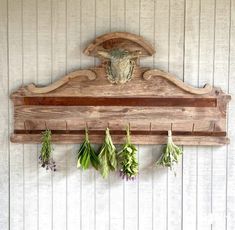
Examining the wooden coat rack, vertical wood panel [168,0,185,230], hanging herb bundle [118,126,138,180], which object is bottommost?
hanging herb bundle [118,126,138,180]

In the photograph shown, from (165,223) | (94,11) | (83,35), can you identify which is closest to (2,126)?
(83,35)

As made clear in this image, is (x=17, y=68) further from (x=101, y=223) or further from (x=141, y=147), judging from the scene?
(x=101, y=223)

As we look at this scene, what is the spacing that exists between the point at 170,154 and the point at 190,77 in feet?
1.58

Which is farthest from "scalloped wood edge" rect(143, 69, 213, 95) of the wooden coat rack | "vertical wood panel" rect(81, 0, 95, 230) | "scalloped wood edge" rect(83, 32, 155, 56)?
"vertical wood panel" rect(81, 0, 95, 230)

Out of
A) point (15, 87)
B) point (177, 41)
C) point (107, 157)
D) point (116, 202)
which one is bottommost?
point (116, 202)

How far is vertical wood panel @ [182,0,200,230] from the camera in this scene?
2.36m

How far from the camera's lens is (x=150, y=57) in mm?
2367

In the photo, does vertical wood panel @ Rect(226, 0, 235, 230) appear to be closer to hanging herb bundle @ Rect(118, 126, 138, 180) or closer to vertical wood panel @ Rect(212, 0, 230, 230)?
vertical wood panel @ Rect(212, 0, 230, 230)

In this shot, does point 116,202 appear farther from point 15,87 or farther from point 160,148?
point 15,87

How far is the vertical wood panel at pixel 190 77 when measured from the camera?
2355 mm

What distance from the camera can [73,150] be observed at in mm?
2430

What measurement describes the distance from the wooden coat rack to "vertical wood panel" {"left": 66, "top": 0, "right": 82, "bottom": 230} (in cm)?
8

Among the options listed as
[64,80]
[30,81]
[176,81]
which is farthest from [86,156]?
[176,81]

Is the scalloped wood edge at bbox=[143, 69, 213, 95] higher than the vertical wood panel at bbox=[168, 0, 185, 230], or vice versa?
the vertical wood panel at bbox=[168, 0, 185, 230]
